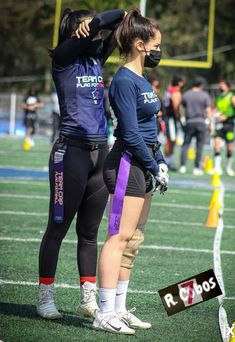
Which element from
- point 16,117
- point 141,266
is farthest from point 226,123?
point 16,117

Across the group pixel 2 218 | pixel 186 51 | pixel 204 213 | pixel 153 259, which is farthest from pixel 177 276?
pixel 186 51

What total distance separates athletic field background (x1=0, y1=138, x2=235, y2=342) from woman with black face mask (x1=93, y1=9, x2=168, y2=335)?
38 cm

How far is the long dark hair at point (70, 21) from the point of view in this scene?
22.9 ft

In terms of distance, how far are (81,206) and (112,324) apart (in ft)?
3.31

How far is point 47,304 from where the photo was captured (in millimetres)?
6969

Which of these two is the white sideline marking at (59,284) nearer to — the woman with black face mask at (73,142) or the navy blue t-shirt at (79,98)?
the woman with black face mask at (73,142)

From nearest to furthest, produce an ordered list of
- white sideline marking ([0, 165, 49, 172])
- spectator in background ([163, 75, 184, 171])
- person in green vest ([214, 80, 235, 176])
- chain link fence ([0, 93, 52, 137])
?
white sideline marking ([0, 165, 49, 172])
person in green vest ([214, 80, 235, 176])
spectator in background ([163, 75, 184, 171])
chain link fence ([0, 93, 52, 137])

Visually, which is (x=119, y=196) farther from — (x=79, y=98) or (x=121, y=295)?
(x=79, y=98)

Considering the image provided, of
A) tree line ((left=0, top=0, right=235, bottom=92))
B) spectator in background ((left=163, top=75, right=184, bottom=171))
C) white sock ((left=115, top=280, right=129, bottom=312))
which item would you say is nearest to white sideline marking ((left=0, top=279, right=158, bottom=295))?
white sock ((left=115, top=280, right=129, bottom=312))

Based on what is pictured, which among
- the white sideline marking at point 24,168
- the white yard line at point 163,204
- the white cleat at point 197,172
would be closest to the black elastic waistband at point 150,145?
the white yard line at point 163,204

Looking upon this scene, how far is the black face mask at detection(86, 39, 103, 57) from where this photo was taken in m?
6.89

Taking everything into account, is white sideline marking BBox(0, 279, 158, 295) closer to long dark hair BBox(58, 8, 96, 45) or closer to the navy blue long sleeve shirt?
the navy blue long sleeve shirt
